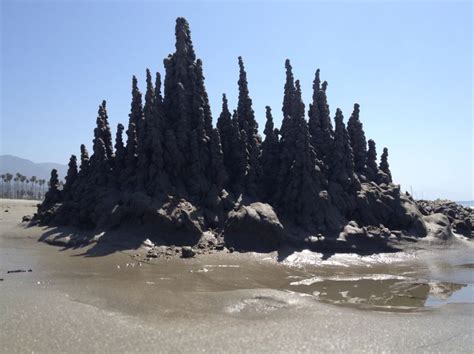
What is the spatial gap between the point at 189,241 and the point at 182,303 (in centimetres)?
884

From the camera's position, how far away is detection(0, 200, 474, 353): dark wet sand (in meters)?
9.55

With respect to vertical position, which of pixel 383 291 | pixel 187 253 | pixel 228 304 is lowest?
pixel 228 304

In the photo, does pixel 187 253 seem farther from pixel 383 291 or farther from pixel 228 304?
pixel 383 291

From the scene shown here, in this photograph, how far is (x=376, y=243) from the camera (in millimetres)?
23203

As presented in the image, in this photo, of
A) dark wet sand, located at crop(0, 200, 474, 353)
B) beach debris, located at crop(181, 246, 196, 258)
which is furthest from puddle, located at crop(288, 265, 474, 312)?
beach debris, located at crop(181, 246, 196, 258)

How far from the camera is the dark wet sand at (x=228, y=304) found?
9547 mm

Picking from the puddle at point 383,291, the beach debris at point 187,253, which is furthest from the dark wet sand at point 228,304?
the beach debris at point 187,253

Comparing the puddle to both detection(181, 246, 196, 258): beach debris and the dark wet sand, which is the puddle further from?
detection(181, 246, 196, 258): beach debris

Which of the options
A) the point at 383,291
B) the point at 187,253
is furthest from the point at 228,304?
the point at 187,253

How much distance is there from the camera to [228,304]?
12586mm

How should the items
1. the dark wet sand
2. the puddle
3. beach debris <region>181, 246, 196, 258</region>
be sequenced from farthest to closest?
1. beach debris <region>181, 246, 196, 258</region>
2. the puddle
3. the dark wet sand

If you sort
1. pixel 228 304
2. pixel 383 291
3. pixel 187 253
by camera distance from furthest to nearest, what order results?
pixel 187 253 < pixel 383 291 < pixel 228 304

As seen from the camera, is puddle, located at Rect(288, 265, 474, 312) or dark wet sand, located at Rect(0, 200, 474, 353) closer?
dark wet sand, located at Rect(0, 200, 474, 353)

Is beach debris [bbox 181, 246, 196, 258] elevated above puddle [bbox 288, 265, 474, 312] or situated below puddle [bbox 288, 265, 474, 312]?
above
